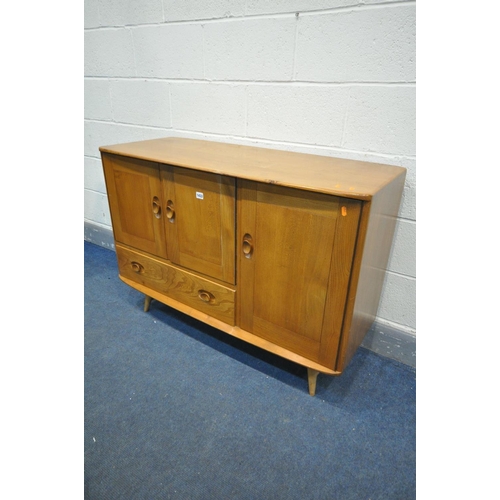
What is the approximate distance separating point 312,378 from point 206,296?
50 centimetres

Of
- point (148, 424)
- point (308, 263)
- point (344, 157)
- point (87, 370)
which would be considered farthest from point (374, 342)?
point (87, 370)

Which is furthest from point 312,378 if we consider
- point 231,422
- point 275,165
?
point 275,165

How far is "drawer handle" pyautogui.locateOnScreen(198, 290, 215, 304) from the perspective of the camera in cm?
132

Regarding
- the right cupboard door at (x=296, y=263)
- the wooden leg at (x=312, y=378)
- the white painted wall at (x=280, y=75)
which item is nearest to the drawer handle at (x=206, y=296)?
the right cupboard door at (x=296, y=263)

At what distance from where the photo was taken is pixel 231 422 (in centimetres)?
115

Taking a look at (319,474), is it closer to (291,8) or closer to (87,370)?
(87,370)

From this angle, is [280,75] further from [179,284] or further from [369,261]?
[179,284]

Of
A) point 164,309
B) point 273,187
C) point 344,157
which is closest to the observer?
point 273,187

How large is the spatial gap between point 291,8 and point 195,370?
1.40 meters

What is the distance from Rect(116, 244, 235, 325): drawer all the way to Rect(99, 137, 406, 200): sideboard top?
0.44 metres

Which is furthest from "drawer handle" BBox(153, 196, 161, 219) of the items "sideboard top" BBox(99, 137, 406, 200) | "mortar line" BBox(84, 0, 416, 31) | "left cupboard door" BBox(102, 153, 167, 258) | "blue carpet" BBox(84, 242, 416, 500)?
"mortar line" BBox(84, 0, 416, 31)

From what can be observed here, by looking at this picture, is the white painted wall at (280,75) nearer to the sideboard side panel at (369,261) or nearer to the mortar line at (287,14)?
the mortar line at (287,14)

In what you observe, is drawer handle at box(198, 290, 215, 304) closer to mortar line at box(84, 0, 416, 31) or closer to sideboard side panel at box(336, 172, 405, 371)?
sideboard side panel at box(336, 172, 405, 371)

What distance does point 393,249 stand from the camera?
1.30 metres
